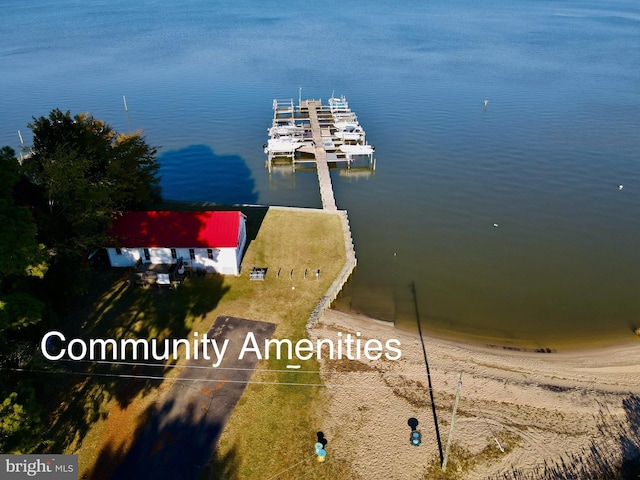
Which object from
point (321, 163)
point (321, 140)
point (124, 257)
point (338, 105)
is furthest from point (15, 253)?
point (338, 105)

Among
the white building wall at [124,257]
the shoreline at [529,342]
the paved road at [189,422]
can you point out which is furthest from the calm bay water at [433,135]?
the white building wall at [124,257]

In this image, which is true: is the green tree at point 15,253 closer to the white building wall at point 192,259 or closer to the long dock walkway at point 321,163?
the white building wall at point 192,259

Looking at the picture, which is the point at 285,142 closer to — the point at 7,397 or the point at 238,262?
the point at 238,262

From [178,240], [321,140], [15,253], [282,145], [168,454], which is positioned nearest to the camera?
[15,253]

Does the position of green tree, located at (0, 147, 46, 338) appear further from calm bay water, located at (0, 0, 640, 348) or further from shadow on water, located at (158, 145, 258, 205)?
shadow on water, located at (158, 145, 258, 205)

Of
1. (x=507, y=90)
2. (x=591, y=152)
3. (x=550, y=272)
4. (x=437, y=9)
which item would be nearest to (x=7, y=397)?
(x=550, y=272)

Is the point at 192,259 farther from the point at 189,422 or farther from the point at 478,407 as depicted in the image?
the point at 478,407
